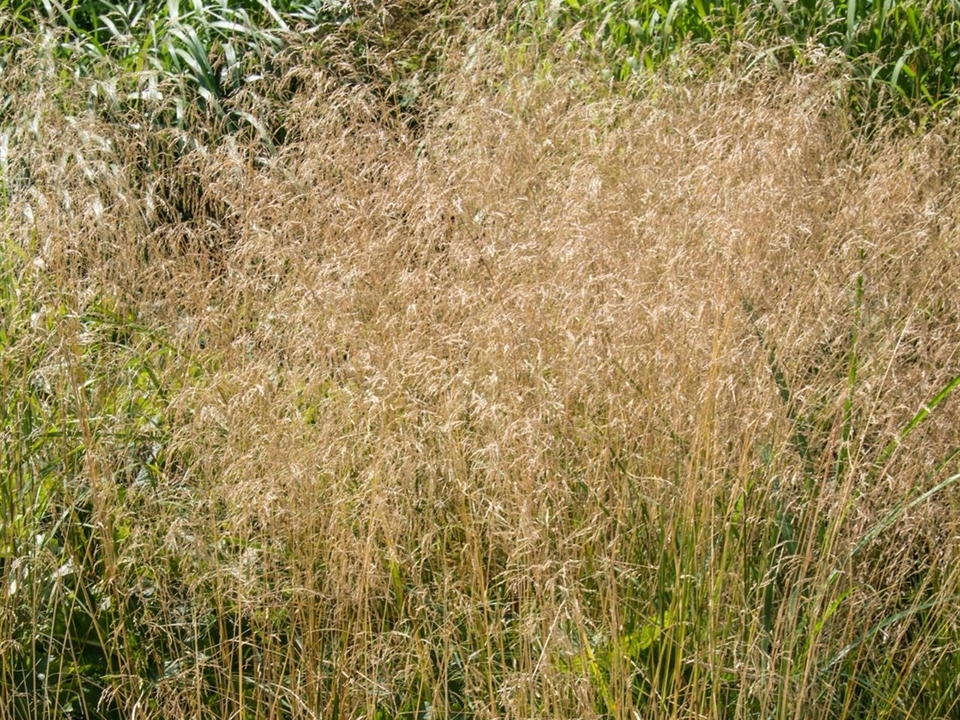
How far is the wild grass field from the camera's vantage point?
81.3 inches

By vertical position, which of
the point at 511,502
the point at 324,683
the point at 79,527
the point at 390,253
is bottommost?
the point at 324,683

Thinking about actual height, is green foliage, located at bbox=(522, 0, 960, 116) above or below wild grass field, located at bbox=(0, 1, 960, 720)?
above

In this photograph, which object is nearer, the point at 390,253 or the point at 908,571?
the point at 908,571

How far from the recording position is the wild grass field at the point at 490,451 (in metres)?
2.06

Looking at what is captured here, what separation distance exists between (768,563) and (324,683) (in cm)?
83

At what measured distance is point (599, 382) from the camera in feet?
7.39

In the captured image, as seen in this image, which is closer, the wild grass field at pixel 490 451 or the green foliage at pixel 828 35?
the wild grass field at pixel 490 451

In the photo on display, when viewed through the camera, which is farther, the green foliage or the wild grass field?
the green foliage

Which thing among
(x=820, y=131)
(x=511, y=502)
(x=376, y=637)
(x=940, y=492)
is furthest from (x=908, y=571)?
(x=820, y=131)

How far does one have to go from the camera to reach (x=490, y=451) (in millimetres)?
2074

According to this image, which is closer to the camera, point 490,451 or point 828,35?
point 490,451

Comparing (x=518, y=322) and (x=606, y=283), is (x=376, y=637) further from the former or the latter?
(x=606, y=283)

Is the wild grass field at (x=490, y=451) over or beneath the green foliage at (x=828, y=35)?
beneath

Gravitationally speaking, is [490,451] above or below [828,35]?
below
